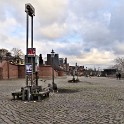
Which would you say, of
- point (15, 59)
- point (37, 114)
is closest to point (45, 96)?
point (37, 114)

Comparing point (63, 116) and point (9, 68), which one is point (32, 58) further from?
point (9, 68)

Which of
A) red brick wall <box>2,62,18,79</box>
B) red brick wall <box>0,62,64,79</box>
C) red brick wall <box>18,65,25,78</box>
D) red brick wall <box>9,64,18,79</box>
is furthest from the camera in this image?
red brick wall <box>18,65,25,78</box>

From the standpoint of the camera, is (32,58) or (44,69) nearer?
(32,58)

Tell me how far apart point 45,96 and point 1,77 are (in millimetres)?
45807

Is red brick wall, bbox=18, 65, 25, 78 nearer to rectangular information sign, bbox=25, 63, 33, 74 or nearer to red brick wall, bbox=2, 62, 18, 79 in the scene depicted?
red brick wall, bbox=2, 62, 18, 79

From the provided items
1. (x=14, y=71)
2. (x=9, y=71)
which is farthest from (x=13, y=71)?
(x=9, y=71)

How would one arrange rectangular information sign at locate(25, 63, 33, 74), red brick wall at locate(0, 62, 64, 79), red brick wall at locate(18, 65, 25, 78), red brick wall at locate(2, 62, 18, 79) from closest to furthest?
rectangular information sign at locate(25, 63, 33, 74) → red brick wall at locate(0, 62, 64, 79) → red brick wall at locate(2, 62, 18, 79) → red brick wall at locate(18, 65, 25, 78)

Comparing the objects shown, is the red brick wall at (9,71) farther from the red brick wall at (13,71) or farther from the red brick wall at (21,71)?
the red brick wall at (21,71)

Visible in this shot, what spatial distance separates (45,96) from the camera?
21422 millimetres

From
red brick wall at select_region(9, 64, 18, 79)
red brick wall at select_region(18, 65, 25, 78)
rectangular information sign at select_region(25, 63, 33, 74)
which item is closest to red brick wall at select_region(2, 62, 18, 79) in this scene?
red brick wall at select_region(9, 64, 18, 79)

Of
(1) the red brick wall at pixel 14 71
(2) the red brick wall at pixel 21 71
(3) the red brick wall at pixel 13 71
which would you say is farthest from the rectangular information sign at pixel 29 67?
(2) the red brick wall at pixel 21 71

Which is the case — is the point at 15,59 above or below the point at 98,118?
above

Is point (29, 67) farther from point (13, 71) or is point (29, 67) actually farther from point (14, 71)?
point (14, 71)

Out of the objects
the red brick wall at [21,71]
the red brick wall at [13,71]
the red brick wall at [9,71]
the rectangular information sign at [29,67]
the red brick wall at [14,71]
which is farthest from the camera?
the red brick wall at [21,71]
